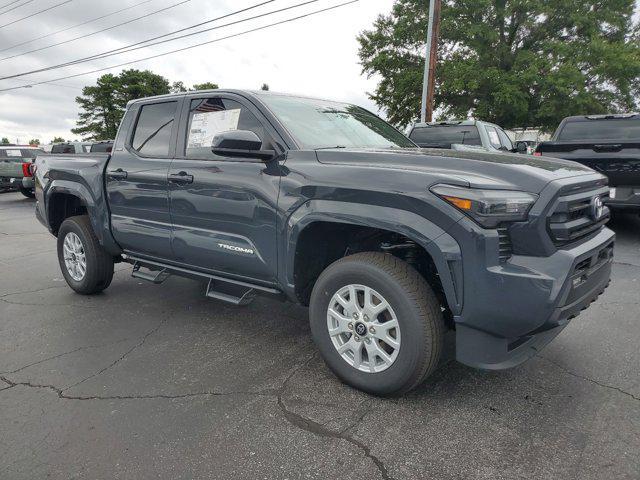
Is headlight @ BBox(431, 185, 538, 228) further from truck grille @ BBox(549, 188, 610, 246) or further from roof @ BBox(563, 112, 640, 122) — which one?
roof @ BBox(563, 112, 640, 122)

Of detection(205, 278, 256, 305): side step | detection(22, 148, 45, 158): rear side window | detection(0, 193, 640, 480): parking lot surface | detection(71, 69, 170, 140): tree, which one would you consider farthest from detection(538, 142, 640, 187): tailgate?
detection(71, 69, 170, 140): tree

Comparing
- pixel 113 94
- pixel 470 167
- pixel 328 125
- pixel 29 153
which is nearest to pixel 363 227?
pixel 470 167

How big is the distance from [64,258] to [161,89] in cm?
5924

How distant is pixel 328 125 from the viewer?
3.59 m

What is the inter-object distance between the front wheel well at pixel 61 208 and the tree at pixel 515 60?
20.7 meters

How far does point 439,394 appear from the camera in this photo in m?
2.83

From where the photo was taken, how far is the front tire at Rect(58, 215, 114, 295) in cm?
471

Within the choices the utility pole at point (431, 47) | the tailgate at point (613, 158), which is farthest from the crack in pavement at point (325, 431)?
the utility pole at point (431, 47)

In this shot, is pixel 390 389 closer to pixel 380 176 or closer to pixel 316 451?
pixel 316 451

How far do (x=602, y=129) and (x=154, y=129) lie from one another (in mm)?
7216

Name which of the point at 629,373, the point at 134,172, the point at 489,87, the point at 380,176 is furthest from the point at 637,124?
the point at 489,87

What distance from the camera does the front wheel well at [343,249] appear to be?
9.51 ft

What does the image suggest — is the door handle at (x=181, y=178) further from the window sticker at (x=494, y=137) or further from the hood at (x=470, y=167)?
the window sticker at (x=494, y=137)

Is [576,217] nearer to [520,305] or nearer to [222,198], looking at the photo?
[520,305]
